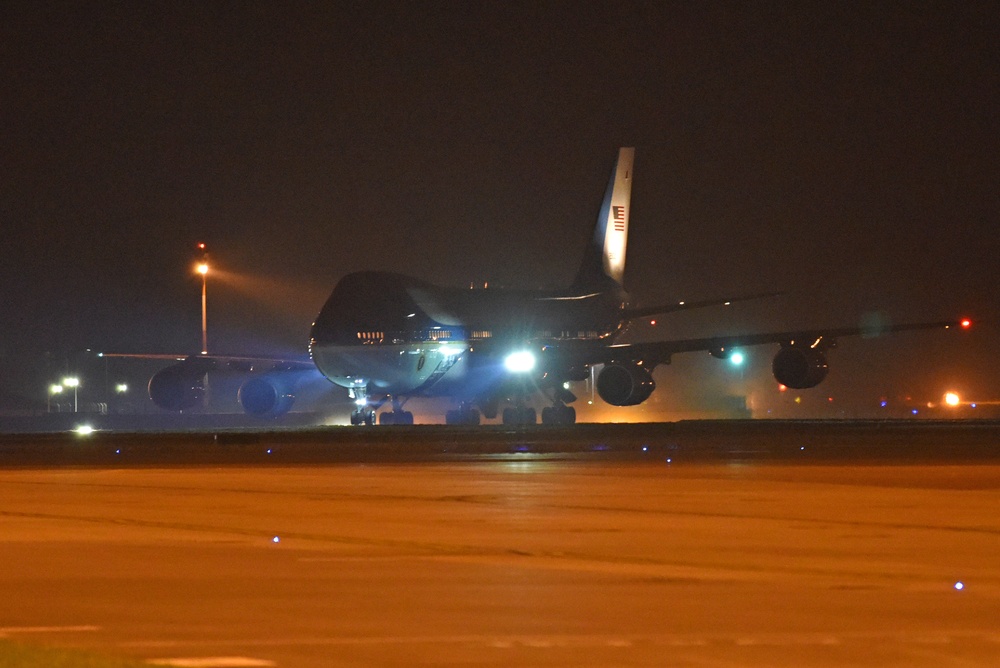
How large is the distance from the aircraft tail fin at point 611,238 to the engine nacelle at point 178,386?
51.7 feet

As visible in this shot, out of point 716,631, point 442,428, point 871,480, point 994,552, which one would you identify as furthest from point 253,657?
point 442,428

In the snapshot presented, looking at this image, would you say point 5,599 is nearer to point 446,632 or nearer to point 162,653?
point 162,653

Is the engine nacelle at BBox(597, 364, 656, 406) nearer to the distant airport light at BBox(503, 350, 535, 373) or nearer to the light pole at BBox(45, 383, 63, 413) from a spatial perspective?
the distant airport light at BBox(503, 350, 535, 373)

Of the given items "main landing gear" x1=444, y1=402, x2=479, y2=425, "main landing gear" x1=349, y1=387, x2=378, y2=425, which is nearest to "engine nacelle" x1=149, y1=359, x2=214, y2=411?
"main landing gear" x1=349, y1=387, x2=378, y2=425

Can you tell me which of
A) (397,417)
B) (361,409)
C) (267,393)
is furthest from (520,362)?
(267,393)

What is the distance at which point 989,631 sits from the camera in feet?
35.8

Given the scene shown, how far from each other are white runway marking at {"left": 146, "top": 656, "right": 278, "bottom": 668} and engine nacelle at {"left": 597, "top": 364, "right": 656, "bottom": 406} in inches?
1788

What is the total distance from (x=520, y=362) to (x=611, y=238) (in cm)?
1152

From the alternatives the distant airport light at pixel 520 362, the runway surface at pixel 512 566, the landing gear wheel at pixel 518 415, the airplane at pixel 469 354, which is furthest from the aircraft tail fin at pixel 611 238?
the runway surface at pixel 512 566

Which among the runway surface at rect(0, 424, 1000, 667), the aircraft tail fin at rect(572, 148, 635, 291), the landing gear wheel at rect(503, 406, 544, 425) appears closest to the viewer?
the runway surface at rect(0, 424, 1000, 667)

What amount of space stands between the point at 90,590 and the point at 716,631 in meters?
5.41

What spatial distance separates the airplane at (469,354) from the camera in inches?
2221

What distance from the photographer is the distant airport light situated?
58312mm

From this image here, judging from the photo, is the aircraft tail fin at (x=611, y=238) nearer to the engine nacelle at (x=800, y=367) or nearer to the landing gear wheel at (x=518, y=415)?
the landing gear wheel at (x=518, y=415)
